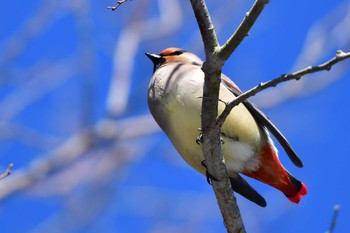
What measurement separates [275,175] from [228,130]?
455 millimetres

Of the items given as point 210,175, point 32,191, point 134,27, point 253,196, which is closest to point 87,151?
point 32,191

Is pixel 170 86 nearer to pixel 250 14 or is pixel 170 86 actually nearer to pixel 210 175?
pixel 210 175

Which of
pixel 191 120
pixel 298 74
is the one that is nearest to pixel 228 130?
pixel 191 120

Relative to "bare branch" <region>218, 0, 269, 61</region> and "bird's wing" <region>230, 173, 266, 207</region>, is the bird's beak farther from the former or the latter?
"bare branch" <region>218, 0, 269, 61</region>

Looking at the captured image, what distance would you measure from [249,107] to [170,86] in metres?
Answer: 0.49

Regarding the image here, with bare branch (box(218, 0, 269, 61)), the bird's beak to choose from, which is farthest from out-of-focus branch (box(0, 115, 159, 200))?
bare branch (box(218, 0, 269, 61))

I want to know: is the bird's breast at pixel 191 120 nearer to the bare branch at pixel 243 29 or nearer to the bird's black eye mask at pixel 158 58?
the bird's black eye mask at pixel 158 58

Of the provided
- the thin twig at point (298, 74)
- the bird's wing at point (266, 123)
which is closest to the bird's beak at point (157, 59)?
the bird's wing at point (266, 123)

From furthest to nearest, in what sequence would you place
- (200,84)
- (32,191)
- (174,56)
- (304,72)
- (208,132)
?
(32,191) → (174,56) → (200,84) → (208,132) → (304,72)

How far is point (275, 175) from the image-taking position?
4355 mm

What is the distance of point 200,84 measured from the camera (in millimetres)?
4043

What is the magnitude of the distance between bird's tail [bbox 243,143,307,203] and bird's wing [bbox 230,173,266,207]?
67mm

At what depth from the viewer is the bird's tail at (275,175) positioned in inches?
169

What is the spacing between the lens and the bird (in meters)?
4.02
